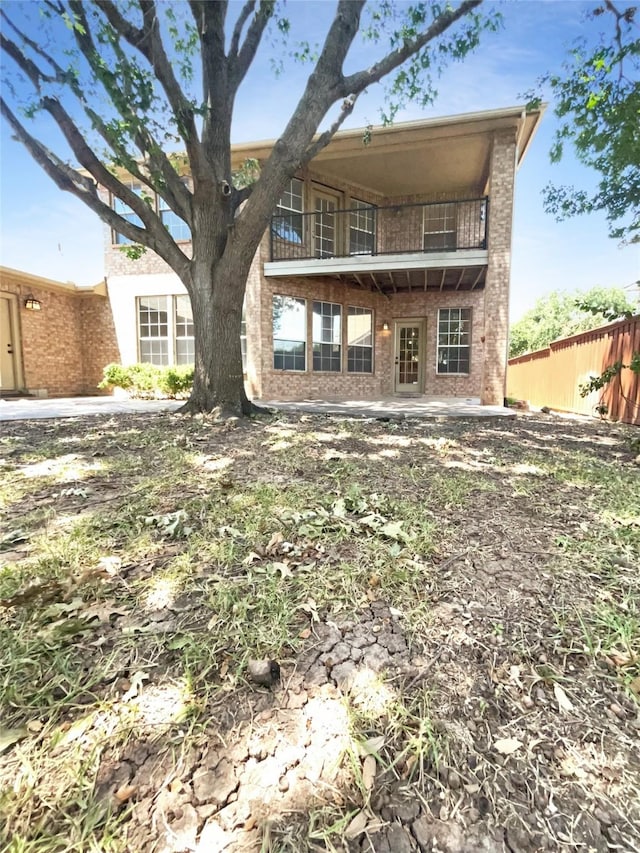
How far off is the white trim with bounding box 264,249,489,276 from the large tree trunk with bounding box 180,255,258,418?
4255mm

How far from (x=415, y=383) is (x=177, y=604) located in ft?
37.4

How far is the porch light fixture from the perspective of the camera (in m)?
10.4

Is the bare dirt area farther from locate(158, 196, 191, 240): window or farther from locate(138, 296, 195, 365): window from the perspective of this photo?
locate(158, 196, 191, 240): window

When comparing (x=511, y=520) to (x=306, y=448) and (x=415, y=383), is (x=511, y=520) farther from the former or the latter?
(x=415, y=383)

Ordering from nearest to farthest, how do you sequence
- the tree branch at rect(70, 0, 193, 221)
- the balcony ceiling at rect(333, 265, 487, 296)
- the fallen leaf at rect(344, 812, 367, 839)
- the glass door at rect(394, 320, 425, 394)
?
the fallen leaf at rect(344, 812, 367, 839)
the tree branch at rect(70, 0, 193, 221)
the balcony ceiling at rect(333, 265, 487, 296)
the glass door at rect(394, 320, 425, 394)

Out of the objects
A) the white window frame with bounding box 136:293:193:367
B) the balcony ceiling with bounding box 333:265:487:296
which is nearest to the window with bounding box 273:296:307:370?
the balcony ceiling with bounding box 333:265:487:296

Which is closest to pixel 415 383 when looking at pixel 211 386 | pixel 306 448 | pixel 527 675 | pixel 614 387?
pixel 614 387

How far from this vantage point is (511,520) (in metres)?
2.35

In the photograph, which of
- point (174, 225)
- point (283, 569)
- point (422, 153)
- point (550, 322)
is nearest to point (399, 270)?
point (422, 153)

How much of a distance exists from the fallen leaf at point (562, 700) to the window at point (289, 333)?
31.3 ft

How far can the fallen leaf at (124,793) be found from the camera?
90cm

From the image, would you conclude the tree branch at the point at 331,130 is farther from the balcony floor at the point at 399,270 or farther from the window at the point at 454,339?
the window at the point at 454,339

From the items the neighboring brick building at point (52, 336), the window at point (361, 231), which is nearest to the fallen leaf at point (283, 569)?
the window at point (361, 231)

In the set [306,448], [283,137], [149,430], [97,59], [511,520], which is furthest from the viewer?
[283,137]
